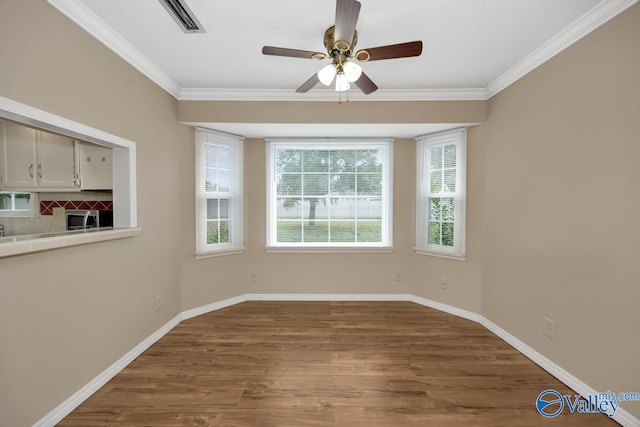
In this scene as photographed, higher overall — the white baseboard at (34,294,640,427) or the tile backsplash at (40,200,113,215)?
the tile backsplash at (40,200,113,215)

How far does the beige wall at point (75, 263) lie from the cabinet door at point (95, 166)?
481mm

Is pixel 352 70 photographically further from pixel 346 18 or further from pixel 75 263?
pixel 75 263

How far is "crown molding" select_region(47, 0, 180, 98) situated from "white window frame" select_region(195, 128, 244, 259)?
68 centimetres

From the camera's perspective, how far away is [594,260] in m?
1.84

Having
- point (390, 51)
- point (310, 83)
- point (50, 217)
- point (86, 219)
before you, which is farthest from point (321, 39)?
point (50, 217)

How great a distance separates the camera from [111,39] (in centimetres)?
203

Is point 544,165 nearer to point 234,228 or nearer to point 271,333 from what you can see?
point 271,333

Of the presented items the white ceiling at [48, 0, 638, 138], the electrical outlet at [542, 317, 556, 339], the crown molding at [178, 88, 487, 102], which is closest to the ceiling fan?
the white ceiling at [48, 0, 638, 138]

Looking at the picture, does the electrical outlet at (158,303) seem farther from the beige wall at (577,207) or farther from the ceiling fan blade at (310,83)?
the beige wall at (577,207)

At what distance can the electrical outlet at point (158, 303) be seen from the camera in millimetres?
2645

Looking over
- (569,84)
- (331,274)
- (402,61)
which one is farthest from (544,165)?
(331,274)

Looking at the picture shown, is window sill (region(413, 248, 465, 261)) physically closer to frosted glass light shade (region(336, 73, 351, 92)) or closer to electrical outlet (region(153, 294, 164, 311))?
frosted glass light shade (region(336, 73, 351, 92))

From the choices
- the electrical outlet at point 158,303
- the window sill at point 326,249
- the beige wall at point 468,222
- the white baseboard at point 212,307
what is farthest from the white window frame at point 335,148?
the electrical outlet at point 158,303

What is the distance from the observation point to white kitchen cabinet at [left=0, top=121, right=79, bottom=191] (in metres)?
2.58
